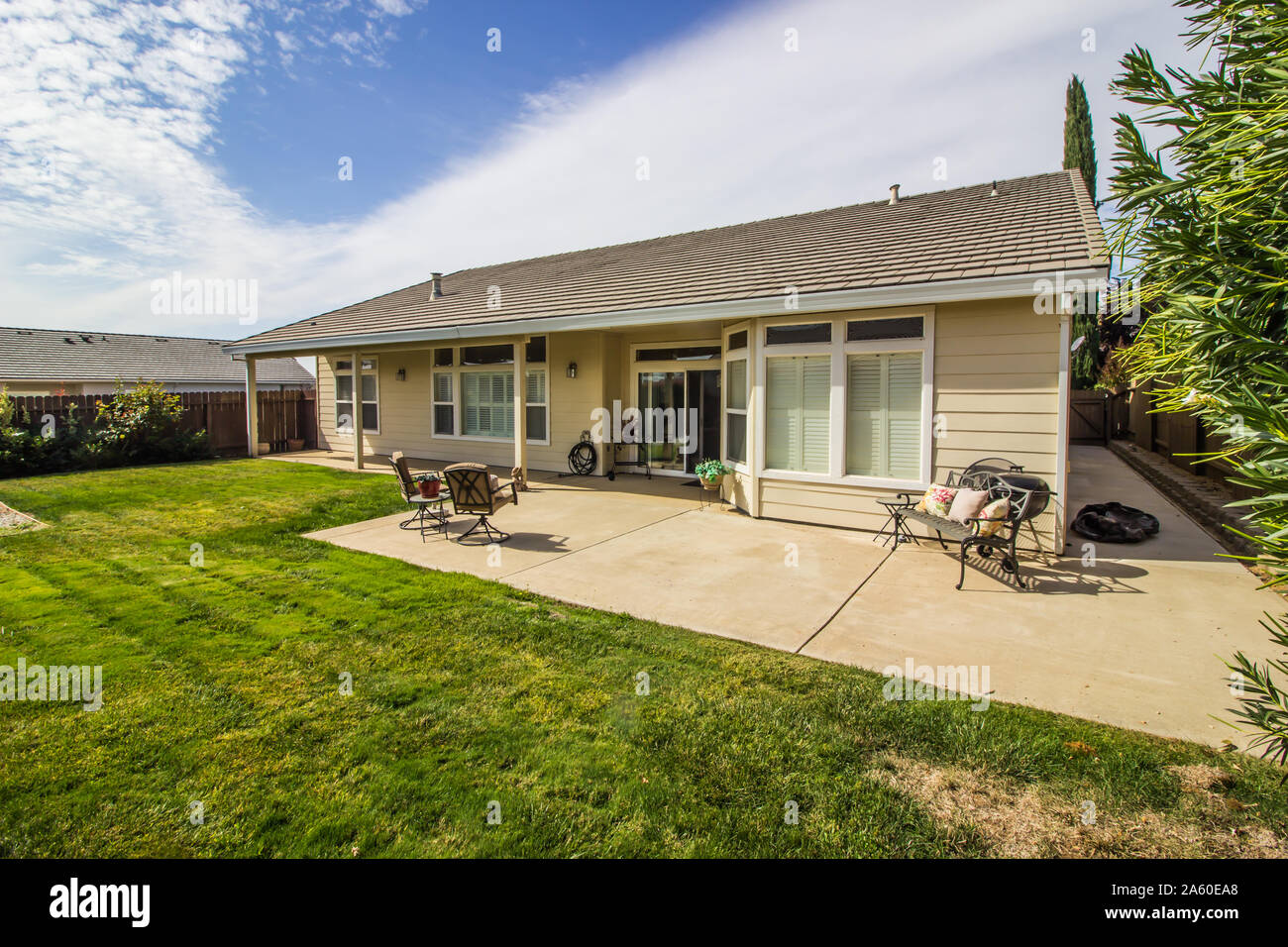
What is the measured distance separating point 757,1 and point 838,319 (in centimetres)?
533

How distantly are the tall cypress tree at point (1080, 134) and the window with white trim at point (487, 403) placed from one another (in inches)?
874

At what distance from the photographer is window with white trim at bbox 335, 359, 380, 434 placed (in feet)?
55.5

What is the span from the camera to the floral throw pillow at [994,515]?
592 cm

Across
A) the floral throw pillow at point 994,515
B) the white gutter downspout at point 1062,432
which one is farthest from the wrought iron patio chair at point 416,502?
the white gutter downspout at point 1062,432

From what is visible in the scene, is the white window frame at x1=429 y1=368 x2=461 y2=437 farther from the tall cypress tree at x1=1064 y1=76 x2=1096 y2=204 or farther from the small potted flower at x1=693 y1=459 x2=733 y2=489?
the tall cypress tree at x1=1064 y1=76 x2=1096 y2=204

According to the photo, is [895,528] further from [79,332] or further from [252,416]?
[79,332]

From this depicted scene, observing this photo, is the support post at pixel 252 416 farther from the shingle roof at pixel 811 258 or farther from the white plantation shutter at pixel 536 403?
the white plantation shutter at pixel 536 403

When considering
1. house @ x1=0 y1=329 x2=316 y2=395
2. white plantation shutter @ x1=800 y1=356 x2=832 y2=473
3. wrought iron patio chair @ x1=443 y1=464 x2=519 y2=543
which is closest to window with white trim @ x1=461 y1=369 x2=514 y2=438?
wrought iron patio chair @ x1=443 y1=464 x2=519 y2=543

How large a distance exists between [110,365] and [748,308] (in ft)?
96.7

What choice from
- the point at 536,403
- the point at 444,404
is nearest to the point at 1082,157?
the point at 536,403

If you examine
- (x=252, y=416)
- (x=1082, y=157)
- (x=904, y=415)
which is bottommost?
(x=904, y=415)

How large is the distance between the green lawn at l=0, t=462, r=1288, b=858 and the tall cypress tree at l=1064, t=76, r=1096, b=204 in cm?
2640

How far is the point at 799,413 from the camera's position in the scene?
336 inches

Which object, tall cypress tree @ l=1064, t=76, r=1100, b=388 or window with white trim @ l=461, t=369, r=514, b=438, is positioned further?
tall cypress tree @ l=1064, t=76, r=1100, b=388
